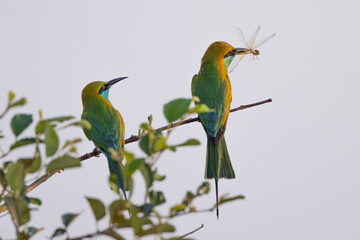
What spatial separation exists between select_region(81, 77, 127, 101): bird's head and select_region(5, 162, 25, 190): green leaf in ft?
9.18

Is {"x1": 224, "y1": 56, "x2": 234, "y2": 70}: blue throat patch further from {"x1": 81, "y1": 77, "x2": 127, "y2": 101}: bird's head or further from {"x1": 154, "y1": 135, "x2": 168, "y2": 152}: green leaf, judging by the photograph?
{"x1": 154, "y1": 135, "x2": 168, "y2": 152}: green leaf

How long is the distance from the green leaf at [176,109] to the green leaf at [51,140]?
166 mm

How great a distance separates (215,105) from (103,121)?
65 cm

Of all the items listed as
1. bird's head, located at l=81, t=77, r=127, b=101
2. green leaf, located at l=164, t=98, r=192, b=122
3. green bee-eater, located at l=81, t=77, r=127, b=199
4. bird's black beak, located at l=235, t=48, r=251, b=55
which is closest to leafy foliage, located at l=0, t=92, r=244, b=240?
green leaf, located at l=164, t=98, r=192, b=122

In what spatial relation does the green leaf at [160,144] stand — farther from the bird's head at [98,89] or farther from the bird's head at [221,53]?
the bird's head at [221,53]

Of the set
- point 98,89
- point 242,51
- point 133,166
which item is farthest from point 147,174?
point 242,51

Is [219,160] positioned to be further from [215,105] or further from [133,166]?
[133,166]

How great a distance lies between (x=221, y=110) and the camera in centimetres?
333

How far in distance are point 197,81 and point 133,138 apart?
130 cm

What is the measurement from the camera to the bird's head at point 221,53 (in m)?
3.78

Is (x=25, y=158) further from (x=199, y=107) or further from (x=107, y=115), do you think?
(x=107, y=115)

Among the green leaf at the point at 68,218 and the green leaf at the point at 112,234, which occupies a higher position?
the green leaf at the point at 68,218

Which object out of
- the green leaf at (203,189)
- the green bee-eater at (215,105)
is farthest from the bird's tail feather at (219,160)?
the green leaf at (203,189)

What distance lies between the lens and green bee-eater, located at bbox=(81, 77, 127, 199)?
121 inches
